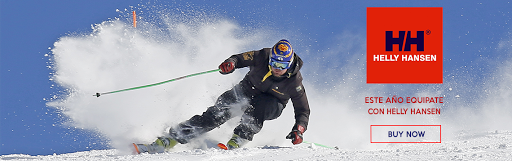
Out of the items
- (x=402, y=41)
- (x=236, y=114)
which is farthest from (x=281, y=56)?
(x=402, y=41)

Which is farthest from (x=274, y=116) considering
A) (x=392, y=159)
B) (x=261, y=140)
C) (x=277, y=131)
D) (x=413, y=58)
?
(x=413, y=58)

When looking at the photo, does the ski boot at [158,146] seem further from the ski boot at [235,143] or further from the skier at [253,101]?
the ski boot at [235,143]

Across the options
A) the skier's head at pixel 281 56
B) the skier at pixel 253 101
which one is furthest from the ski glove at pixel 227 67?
the skier's head at pixel 281 56

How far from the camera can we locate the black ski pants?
5.78 meters

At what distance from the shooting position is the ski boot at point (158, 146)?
540cm

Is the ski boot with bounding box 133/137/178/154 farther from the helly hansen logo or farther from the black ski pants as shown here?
the helly hansen logo

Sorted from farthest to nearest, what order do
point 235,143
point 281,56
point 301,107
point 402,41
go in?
point 402,41, point 301,107, point 235,143, point 281,56

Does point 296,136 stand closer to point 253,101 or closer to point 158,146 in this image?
point 253,101

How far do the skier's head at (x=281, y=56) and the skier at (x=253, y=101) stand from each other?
0.02 m

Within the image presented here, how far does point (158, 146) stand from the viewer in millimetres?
5547

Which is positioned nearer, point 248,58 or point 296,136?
point 296,136

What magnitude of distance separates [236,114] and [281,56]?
3.64 feet

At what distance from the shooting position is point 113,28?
8.83m

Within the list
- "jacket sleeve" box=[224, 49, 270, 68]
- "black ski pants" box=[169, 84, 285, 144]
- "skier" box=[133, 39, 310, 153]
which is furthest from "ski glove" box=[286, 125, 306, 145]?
"jacket sleeve" box=[224, 49, 270, 68]
